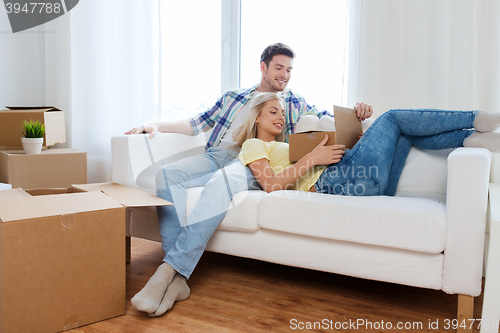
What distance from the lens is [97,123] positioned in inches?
117

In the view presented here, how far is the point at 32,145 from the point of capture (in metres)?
2.40

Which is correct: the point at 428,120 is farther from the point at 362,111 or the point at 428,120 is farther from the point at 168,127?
the point at 168,127

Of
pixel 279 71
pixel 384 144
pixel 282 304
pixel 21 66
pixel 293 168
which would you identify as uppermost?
pixel 21 66

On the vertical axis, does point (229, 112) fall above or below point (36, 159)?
above

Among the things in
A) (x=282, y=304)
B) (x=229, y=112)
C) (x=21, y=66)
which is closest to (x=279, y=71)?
A: (x=229, y=112)

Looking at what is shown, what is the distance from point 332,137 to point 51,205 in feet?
3.25

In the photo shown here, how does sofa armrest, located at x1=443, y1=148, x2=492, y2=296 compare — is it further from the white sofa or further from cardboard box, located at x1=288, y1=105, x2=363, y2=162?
cardboard box, located at x1=288, y1=105, x2=363, y2=162

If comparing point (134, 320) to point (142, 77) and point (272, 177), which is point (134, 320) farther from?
point (142, 77)

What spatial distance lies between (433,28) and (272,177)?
115 centimetres

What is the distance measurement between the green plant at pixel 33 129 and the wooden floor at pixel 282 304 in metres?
1.22

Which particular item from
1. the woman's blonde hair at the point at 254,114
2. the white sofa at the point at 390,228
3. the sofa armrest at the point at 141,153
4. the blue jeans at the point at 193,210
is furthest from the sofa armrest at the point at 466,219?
the sofa armrest at the point at 141,153

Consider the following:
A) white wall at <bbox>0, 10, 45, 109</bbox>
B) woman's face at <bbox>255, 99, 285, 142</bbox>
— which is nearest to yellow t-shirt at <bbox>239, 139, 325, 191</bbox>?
woman's face at <bbox>255, 99, 285, 142</bbox>

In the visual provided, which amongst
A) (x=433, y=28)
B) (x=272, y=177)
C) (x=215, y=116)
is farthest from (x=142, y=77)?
(x=433, y=28)

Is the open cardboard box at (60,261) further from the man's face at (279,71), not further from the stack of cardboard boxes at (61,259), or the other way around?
the man's face at (279,71)
